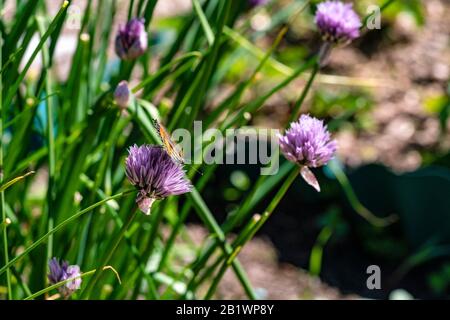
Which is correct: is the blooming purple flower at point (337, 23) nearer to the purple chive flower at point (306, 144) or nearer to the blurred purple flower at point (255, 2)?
the purple chive flower at point (306, 144)

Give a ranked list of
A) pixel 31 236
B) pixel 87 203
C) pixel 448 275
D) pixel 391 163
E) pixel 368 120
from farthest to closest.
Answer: pixel 368 120 < pixel 391 163 < pixel 448 275 < pixel 31 236 < pixel 87 203

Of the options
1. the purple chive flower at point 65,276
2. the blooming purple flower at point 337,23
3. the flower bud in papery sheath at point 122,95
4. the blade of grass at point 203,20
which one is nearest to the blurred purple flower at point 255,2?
the blade of grass at point 203,20

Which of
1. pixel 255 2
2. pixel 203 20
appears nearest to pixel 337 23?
pixel 203 20

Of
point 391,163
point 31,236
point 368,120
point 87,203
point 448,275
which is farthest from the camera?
point 368,120

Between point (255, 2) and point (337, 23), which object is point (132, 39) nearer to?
point (337, 23)

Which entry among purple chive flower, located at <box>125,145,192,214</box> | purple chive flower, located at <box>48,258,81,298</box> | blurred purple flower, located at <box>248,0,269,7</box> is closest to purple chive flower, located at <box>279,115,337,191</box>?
purple chive flower, located at <box>125,145,192,214</box>

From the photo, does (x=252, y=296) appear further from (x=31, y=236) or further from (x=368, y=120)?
(x=368, y=120)

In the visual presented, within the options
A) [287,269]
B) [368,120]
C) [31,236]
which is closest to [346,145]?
[368,120]
